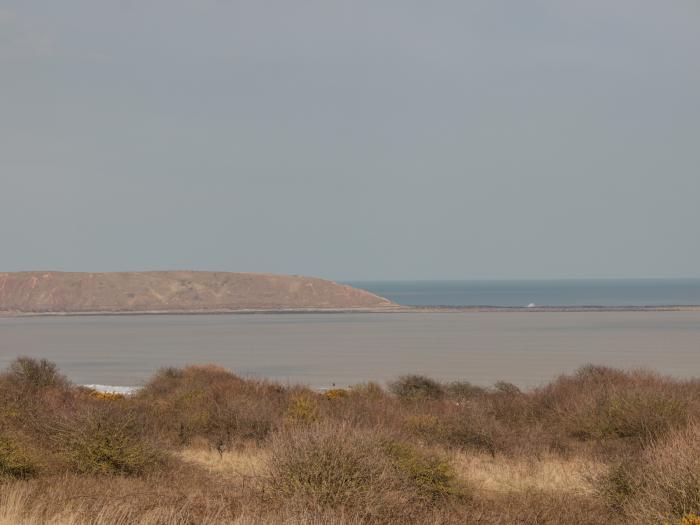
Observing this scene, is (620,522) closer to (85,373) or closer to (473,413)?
(473,413)

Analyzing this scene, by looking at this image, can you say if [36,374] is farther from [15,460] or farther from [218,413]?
[15,460]

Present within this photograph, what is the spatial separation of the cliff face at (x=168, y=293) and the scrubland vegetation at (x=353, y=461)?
137500 millimetres

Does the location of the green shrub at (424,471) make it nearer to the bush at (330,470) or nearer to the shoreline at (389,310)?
the bush at (330,470)

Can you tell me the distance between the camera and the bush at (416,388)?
28984 millimetres

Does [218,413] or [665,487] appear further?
[218,413]

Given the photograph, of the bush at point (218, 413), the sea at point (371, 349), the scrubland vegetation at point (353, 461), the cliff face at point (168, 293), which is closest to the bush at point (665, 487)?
the scrubland vegetation at point (353, 461)

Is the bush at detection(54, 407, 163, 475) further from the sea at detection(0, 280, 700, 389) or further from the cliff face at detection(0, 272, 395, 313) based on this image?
the cliff face at detection(0, 272, 395, 313)

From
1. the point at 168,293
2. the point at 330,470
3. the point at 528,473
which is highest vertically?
the point at 330,470

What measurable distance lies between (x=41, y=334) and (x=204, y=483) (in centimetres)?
8030

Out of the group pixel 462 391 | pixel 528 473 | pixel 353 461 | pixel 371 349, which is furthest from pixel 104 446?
pixel 371 349

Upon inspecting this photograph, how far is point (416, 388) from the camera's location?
97.2ft

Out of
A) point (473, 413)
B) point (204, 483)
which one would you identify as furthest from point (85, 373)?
point (204, 483)

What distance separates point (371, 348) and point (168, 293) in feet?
372

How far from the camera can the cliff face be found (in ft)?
527
